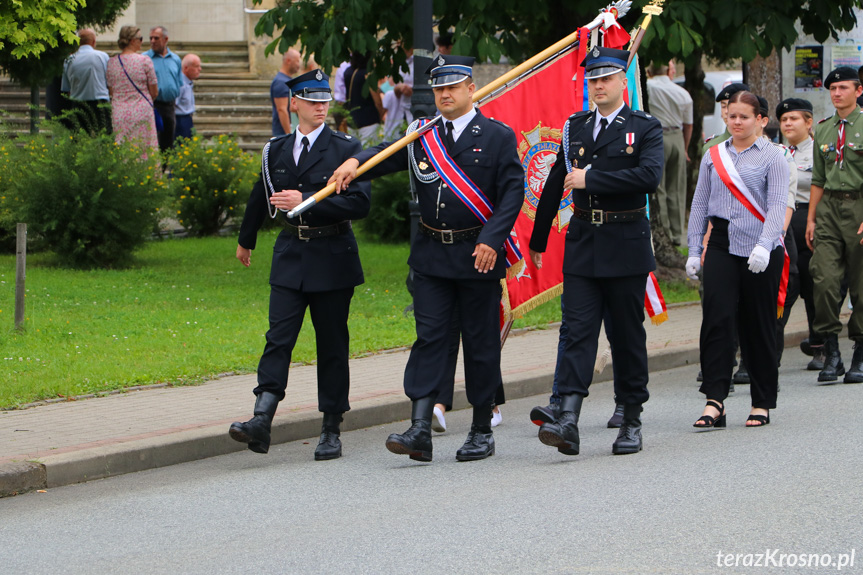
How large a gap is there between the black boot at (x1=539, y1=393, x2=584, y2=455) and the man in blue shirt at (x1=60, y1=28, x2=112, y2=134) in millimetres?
11594

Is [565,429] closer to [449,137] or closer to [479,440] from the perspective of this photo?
Answer: [479,440]

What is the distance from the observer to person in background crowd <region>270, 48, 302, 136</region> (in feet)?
56.0

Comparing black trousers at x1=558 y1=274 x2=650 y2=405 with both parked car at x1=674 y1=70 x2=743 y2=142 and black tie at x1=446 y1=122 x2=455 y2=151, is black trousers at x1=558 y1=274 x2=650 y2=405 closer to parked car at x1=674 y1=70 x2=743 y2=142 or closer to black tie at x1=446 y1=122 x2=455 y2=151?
black tie at x1=446 y1=122 x2=455 y2=151

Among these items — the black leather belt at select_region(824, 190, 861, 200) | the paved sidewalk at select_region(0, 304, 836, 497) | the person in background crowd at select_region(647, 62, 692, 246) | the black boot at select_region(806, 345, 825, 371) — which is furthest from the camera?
the person in background crowd at select_region(647, 62, 692, 246)

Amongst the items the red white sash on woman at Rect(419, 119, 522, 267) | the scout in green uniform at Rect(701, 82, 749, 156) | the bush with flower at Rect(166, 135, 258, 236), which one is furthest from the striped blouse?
the bush with flower at Rect(166, 135, 258, 236)

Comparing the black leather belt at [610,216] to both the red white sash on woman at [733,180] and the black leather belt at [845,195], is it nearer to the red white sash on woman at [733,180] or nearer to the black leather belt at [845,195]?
the red white sash on woman at [733,180]

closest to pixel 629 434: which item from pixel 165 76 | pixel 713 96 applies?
pixel 165 76

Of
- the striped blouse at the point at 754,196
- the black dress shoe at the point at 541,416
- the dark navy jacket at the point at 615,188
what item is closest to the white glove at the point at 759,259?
the striped blouse at the point at 754,196

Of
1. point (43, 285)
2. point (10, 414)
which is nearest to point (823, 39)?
point (43, 285)

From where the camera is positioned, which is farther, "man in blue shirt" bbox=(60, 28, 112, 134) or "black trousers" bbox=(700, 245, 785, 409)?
"man in blue shirt" bbox=(60, 28, 112, 134)

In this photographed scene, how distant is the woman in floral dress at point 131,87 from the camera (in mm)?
17641

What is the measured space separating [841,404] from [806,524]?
129 inches

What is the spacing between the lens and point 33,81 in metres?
15.9

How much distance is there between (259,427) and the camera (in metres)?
7.25
